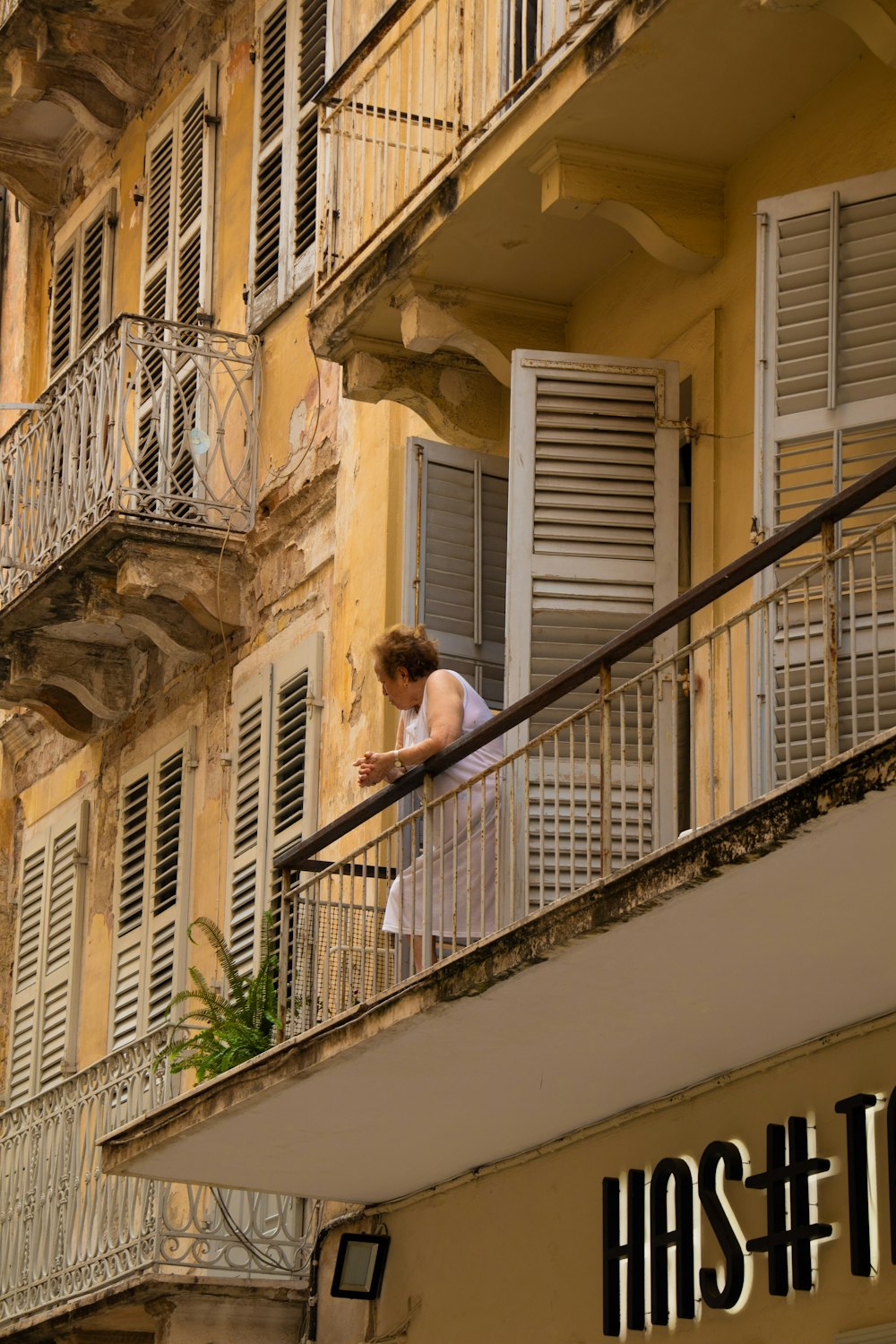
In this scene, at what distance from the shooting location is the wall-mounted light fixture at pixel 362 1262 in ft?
36.3

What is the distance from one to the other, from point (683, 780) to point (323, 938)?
1.70m

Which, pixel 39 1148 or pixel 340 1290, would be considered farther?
pixel 39 1148

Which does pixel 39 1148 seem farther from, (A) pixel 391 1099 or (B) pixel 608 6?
(B) pixel 608 6

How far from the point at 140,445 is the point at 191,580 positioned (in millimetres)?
1182

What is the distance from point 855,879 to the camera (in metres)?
7.39

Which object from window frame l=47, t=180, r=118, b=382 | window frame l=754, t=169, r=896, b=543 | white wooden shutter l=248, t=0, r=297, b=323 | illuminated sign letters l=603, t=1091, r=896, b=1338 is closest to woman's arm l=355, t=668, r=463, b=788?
window frame l=754, t=169, r=896, b=543

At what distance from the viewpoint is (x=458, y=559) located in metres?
11.3

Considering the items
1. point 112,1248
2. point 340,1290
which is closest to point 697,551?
point 340,1290

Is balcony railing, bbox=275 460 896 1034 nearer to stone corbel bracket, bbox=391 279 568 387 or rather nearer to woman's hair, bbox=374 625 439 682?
woman's hair, bbox=374 625 439 682

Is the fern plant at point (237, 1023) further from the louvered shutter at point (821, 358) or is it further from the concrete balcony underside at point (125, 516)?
the louvered shutter at point (821, 358)

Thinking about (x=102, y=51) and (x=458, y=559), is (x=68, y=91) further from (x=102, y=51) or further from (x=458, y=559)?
(x=458, y=559)

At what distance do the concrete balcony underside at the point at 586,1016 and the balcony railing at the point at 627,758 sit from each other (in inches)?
8.3

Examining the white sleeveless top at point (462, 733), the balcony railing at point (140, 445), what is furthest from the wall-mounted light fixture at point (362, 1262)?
the balcony railing at point (140, 445)

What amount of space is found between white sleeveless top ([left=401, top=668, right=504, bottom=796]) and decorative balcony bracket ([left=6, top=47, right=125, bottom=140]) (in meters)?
7.58
